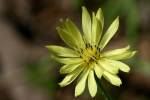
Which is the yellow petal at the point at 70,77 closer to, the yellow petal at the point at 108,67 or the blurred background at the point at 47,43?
the yellow petal at the point at 108,67

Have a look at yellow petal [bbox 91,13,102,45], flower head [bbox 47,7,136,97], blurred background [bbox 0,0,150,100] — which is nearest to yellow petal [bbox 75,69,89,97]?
flower head [bbox 47,7,136,97]

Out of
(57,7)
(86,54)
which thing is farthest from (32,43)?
(86,54)

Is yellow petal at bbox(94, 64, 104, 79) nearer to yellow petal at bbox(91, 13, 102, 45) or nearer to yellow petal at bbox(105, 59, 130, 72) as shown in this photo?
yellow petal at bbox(105, 59, 130, 72)

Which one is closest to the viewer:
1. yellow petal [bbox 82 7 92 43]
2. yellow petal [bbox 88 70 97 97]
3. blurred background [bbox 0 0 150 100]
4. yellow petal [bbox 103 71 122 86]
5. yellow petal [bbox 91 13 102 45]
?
yellow petal [bbox 103 71 122 86]

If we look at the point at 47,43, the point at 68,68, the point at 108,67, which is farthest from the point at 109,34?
the point at 47,43

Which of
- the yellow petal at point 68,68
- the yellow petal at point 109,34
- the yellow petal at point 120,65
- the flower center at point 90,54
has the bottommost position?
the yellow petal at point 120,65

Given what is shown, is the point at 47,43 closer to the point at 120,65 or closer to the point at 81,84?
the point at 81,84

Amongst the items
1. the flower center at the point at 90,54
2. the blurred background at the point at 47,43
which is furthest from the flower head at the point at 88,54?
the blurred background at the point at 47,43
